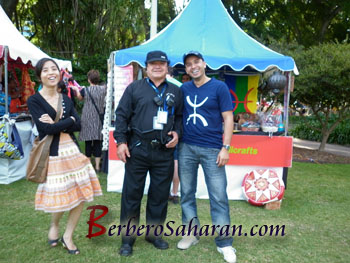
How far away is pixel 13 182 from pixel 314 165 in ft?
22.1

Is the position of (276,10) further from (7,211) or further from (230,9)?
(7,211)

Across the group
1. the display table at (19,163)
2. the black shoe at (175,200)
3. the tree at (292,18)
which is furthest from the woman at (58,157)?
the tree at (292,18)

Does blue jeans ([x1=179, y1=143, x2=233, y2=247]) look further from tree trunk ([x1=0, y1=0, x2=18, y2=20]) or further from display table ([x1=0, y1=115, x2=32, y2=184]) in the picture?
tree trunk ([x1=0, y1=0, x2=18, y2=20])

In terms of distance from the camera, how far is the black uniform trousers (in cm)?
278

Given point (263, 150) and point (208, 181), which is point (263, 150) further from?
point (208, 181)

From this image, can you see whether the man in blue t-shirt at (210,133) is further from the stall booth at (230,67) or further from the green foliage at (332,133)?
the green foliage at (332,133)

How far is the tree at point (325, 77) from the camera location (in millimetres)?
8016

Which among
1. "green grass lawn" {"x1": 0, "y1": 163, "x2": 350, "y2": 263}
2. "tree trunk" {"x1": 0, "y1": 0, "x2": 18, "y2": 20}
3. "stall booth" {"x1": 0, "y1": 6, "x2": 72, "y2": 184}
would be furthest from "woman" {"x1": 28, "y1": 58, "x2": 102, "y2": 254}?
"tree trunk" {"x1": 0, "y1": 0, "x2": 18, "y2": 20}

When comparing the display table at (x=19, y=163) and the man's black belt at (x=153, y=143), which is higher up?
the man's black belt at (x=153, y=143)

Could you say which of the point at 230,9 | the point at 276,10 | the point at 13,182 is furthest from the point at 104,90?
the point at 276,10

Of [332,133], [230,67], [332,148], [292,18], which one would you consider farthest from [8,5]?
[292,18]

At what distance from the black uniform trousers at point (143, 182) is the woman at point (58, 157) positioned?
342 millimetres

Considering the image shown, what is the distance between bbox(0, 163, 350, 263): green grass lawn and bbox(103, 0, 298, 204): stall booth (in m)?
0.33

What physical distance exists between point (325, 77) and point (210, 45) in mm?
4693
